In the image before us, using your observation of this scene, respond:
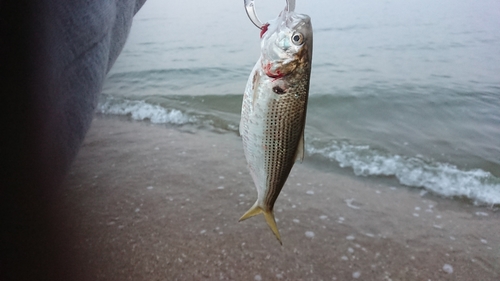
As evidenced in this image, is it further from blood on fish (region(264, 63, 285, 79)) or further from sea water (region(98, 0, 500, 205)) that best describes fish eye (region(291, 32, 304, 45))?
sea water (region(98, 0, 500, 205))

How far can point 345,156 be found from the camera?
17.3 ft

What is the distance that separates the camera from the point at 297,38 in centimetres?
162

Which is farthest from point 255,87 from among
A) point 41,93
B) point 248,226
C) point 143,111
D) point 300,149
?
point 143,111

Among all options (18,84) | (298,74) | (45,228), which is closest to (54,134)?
(18,84)

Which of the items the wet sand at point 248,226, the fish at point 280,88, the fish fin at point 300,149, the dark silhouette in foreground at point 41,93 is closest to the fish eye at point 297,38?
the fish at point 280,88

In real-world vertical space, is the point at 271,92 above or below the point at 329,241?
above

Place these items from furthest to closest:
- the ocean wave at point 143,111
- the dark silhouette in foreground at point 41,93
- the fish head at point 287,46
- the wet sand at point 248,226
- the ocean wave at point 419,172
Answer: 1. the ocean wave at point 143,111
2. the ocean wave at point 419,172
3. the wet sand at point 248,226
4. the fish head at point 287,46
5. the dark silhouette in foreground at point 41,93

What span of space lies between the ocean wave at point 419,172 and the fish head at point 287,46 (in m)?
3.54

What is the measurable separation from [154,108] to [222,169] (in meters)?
3.33

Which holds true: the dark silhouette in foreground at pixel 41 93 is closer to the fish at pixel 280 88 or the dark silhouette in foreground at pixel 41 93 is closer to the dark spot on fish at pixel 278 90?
the fish at pixel 280 88

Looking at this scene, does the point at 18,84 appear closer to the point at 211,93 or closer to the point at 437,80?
the point at 211,93

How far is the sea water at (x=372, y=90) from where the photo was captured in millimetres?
5277

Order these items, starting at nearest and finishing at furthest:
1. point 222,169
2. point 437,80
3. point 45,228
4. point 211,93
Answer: point 45,228, point 222,169, point 211,93, point 437,80

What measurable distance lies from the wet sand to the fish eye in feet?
6.20
